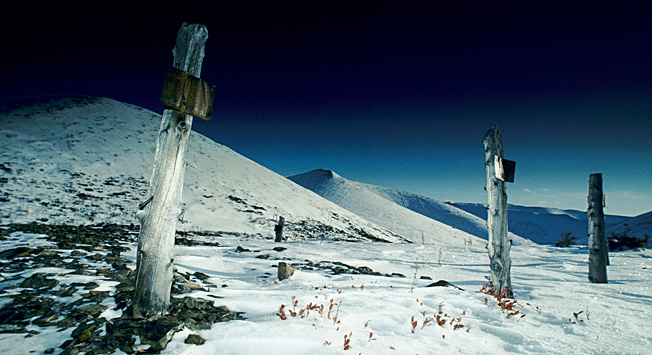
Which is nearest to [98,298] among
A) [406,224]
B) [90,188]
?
[90,188]

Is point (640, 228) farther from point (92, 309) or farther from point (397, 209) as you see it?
point (92, 309)

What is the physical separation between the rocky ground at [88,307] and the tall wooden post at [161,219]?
24cm

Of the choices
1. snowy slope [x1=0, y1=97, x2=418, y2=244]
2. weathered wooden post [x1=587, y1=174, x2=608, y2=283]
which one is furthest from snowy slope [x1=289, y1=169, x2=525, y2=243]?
weathered wooden post [x1=587, y1=174, x2=608, y2=283]

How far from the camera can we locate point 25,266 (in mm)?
4422

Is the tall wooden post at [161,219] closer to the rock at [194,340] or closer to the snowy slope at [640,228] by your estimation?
the rock at [194,340]

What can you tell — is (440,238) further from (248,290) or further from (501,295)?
(248,290)

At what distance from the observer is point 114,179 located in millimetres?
18469

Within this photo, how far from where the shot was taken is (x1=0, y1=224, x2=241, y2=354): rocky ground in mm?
2594

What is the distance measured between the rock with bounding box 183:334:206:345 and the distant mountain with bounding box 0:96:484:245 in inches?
511

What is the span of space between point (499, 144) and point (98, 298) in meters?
6.95

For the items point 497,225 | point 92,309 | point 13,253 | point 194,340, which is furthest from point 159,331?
point 497,225

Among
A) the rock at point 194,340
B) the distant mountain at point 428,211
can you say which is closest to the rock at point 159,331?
the rock at point 194,340

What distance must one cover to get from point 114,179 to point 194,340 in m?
20.1

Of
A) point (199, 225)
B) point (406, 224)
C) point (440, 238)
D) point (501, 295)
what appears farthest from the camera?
point (406, 224)
